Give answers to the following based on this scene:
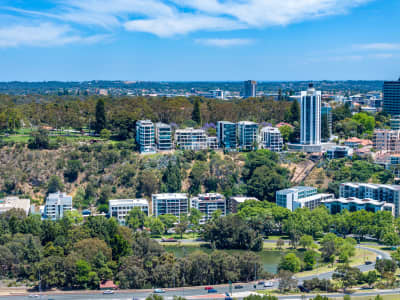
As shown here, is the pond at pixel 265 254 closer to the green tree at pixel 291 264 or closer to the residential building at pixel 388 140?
the green tree at pixel 291 264

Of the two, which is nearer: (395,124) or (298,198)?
(298,198)

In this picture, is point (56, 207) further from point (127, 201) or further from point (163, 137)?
point (163, 137)

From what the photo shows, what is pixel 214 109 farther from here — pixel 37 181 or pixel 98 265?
pixel 98 265

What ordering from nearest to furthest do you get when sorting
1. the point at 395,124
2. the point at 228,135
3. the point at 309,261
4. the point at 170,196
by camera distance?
the point at 309,261 < the point at 170,196 < the point at 228,135 < the point at 395,124

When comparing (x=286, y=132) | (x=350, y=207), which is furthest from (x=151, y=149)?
(x=350, y=207)

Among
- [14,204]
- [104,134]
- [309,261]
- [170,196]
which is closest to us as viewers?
[309,261]


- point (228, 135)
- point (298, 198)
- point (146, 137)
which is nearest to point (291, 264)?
point (298, 198)

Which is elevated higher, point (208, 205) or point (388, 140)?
point (388, 140)
